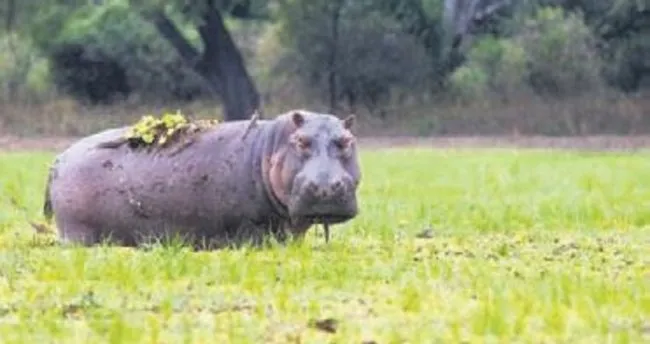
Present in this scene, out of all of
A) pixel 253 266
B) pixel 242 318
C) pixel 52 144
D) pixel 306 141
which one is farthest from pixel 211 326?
pixel 52 144

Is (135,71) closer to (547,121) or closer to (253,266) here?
(547,121)

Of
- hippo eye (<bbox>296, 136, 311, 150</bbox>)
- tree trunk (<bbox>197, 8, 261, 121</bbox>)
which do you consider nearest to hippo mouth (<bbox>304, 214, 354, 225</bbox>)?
hippo eye (<bbox>296, 136, 311, 150</bbox>)

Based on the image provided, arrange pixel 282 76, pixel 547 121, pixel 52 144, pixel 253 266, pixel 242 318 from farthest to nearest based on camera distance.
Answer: pixel 282 76, pixel 547 121, pixel 52 144, pixel 253 266, pixel 242 318

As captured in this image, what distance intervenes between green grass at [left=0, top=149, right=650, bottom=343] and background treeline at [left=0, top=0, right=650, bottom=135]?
29.2 metres

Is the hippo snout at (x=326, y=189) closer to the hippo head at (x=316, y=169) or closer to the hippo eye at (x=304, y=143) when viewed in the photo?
the hippo head at (x=316, y=169)

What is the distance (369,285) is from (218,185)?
2.58 meters

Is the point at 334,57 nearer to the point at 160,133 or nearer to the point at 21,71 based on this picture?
the point at 21,71

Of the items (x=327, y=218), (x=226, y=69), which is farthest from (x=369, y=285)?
(x=226, y=69)

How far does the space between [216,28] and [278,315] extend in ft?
126

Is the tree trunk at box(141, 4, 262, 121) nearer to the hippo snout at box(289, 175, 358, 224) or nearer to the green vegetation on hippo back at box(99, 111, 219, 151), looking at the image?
the green vegetation on hippo back at box(99, 111, 219, 151)

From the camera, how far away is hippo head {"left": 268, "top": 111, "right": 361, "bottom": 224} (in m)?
9.83

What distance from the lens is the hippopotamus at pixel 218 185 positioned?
9984 mm

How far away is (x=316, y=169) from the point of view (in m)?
9.90

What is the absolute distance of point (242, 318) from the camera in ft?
22.7
